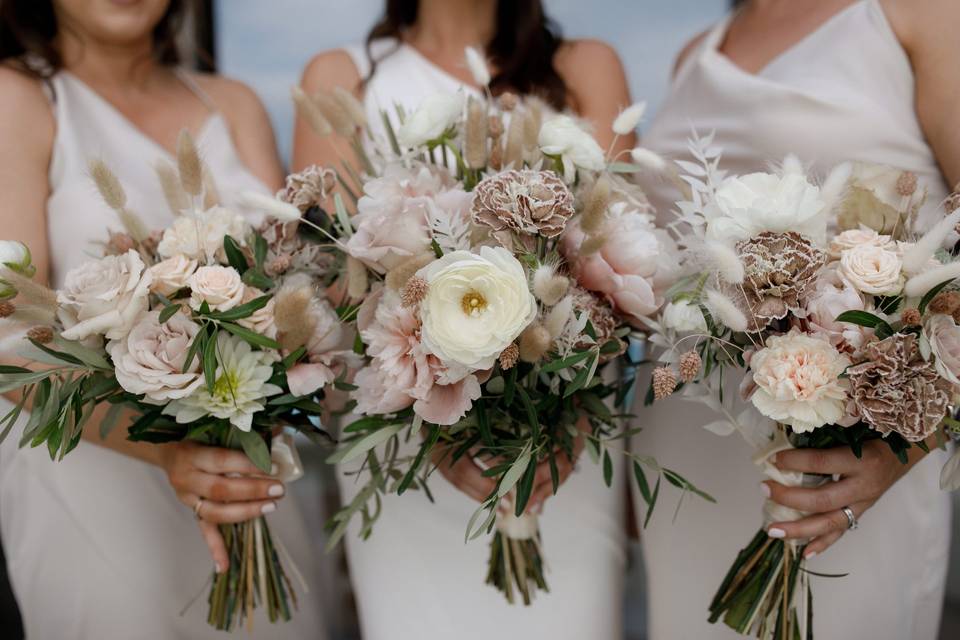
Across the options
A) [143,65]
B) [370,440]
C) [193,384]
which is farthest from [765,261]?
[143,65]

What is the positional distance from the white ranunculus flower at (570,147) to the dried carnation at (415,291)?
316mm

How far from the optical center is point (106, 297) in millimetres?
1009

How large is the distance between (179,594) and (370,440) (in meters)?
0.83

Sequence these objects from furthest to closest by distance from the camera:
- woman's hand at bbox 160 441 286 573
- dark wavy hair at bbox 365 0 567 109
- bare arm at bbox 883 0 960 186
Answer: dark wavy hair at bbox 365 0 567 109 → bare arm at bbox 883 0 960 186 → woman's hand at bbox 160 441 286 573

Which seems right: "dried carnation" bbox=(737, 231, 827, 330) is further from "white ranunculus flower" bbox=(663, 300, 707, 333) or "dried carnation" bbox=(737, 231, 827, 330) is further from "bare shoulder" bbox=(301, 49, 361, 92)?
"bare shoulder" bbox=(301, 49, 361, 92)

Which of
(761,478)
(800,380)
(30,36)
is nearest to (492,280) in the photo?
(800,380)

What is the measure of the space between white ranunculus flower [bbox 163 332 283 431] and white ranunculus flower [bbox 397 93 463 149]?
0.39 meters

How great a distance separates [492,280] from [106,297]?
52 cm

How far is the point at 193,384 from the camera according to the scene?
3.41 feet

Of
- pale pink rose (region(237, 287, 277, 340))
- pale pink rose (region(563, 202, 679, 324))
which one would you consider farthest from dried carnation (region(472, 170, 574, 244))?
pale pink rose (region(237, 287, 277, 340))

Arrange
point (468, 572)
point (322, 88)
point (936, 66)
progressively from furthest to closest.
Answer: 1. point (322, 88)
2. point (468, 572)
3. point (936, 66)

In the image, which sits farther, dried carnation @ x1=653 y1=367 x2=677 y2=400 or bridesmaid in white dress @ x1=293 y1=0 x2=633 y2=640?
bridesmaid in white dress @ x1=293 y1=0 x2=633 y2=640

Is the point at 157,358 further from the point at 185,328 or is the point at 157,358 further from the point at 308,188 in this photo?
the point at 308,188

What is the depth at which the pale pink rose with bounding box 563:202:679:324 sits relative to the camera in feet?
3.53
